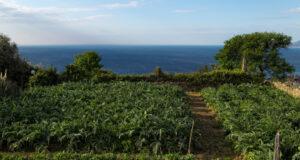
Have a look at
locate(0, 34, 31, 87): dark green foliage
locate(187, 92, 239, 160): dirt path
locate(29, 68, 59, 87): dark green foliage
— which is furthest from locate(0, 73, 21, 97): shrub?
locate(0, 34, 31, 87): dark green foliage

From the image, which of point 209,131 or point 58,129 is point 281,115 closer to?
point 209,131

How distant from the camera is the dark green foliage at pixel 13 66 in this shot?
100 ft

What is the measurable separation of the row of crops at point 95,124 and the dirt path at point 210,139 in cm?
56

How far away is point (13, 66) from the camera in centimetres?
3094

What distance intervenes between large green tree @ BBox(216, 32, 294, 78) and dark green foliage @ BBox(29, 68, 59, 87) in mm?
24726

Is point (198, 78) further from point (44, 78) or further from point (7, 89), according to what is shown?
point (7, 89)

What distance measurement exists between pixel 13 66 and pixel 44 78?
11.8 feet

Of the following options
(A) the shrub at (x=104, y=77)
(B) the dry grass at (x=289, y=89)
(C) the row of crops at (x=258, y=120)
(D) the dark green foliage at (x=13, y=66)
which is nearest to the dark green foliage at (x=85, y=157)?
(C) the row of crops at (x=258, y=120)

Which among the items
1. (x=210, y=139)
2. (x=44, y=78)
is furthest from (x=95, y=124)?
(x=44, y=78)

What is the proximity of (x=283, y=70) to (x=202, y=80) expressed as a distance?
71.5ft

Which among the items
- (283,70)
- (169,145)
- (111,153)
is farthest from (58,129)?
(283,70)

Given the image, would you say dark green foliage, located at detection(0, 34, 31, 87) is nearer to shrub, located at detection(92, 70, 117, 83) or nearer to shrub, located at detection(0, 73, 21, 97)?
shrub, located at detection(92, 70, 117, 83)

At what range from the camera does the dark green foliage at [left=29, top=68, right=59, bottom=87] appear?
2819cm

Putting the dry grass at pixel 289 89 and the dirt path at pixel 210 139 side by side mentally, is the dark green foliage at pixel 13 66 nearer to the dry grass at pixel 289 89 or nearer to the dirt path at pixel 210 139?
the dirt path at pixel 210 139
